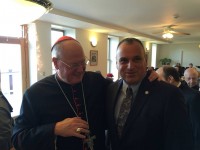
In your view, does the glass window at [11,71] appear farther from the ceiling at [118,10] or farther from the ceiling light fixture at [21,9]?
the ceiling light fixture at [21,9]

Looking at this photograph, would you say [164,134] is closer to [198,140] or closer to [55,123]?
[55,123]

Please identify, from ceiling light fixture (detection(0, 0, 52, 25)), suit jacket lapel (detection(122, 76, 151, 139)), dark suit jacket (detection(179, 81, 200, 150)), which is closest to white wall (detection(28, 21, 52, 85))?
dark suit jacket (detection(179, 81, 200, 150))

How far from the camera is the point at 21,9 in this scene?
736 mm

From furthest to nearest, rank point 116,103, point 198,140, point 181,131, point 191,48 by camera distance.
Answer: point 191,48 → point 198,140 → point 116,103 → point 181,131

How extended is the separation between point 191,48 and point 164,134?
12.6 metres

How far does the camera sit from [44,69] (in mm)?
4766

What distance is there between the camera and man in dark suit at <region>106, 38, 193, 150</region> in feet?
3.57

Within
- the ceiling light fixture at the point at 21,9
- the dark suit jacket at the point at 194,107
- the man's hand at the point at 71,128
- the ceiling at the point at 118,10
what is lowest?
the dark suit jacket at the point at 194,107

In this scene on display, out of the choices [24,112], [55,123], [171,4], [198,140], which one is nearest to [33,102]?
[24,112]

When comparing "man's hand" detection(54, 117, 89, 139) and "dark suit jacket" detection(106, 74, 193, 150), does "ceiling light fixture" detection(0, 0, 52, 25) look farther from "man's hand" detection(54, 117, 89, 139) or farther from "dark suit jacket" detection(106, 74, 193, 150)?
"dark suit jacket" detection(106, 74, 193, 150)

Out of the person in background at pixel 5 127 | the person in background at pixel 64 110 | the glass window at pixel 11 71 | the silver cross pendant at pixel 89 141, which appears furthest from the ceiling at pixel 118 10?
the silver cross pendant at pixel 89 141

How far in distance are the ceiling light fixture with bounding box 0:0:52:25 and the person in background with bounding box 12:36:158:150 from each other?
42 centimetres

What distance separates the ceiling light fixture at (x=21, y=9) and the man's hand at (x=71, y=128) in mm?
604

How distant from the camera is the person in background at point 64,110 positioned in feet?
3.62
